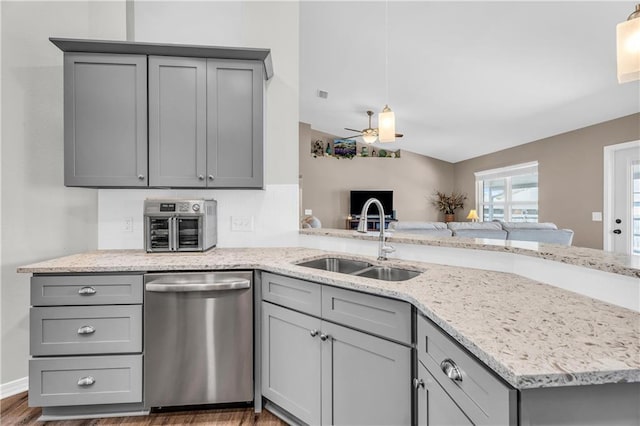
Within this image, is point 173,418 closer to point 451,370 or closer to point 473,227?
point 451,370

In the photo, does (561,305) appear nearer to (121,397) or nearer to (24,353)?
→ (121,397)

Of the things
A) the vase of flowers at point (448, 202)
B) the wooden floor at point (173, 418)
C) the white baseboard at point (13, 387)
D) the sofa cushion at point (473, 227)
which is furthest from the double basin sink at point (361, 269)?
the vase of flowers at point (448, 202)

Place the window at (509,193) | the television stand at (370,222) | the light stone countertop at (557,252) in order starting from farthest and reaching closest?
the television stand at (370,222), the window at (509,193), the light stone countertop at (557,252)

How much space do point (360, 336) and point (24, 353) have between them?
229 centimetres

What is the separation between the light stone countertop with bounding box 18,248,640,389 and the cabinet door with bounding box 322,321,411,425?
0.23m

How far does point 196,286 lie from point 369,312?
0.99 m

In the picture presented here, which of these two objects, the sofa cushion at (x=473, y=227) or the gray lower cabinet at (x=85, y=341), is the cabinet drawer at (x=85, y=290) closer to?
the gray lower cabinet at (x=85, y=341)

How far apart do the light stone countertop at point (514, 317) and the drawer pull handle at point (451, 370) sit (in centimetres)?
9

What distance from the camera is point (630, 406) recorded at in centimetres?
67

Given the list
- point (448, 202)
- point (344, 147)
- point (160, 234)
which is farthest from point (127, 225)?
point (448, 202)

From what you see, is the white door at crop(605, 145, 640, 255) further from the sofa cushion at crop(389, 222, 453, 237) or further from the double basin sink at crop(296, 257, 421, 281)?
the double basin sink at crop(296, 257, 421, 281)

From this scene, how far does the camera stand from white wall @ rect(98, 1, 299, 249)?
2453 millimetres

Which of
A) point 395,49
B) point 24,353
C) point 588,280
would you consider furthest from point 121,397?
point 395,49

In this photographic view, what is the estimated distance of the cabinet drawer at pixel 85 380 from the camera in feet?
5.61
